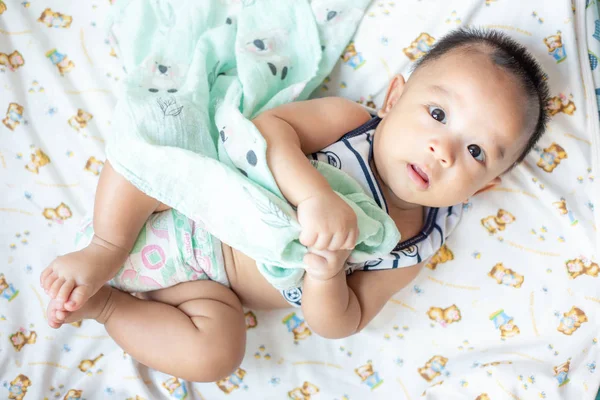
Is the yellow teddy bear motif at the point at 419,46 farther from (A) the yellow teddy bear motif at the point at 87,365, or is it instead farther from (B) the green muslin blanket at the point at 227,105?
(A) the yellow teddy bear motif at the point at 87,365

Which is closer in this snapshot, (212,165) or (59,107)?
(212,165)

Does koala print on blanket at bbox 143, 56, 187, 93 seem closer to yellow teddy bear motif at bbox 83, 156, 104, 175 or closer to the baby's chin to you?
yellow teddy bear motif at bbox 83, 156, 104, 175

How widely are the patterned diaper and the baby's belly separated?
1.5 inches

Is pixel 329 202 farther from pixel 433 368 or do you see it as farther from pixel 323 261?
pixel 433 368

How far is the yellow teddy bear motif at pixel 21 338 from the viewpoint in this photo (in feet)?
4.11

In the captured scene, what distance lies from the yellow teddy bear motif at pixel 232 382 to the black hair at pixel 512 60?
0.82m

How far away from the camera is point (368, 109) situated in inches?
50.3

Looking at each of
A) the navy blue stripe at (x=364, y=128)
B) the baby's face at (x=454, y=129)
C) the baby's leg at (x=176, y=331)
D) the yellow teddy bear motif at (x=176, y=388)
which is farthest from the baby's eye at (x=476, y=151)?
the yellow teddy bear motif at (x=176, y=388)

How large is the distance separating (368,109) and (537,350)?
27.7 inches

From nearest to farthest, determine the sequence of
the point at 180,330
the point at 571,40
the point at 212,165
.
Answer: the point at 212,165 → the point at 180,330 → the point at 571,40

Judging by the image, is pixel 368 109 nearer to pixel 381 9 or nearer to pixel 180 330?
pixel 381 9

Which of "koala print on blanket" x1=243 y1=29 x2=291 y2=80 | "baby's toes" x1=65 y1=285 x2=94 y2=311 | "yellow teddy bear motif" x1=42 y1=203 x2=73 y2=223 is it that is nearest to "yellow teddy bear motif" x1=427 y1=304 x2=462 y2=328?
"koala print on blanket" x1=243 y1=29 x2=291 y2=80

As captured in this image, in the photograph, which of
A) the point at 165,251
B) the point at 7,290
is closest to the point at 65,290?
the point at 165,251

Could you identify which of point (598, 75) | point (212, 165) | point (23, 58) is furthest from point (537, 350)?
point (23, 58)
